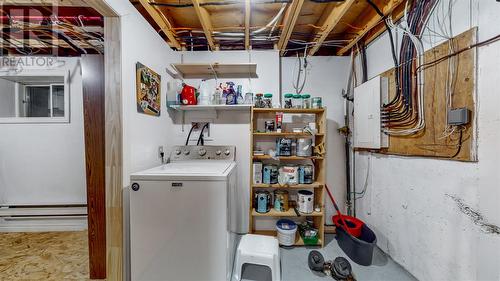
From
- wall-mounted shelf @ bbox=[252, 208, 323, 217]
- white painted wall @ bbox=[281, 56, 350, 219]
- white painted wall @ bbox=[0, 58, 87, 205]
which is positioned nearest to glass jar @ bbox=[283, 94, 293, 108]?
white painted wall @ bbox=[281, 56, 350, 219]

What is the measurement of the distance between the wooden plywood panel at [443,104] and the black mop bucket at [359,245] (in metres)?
0.92

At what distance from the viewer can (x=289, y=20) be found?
1793 millimetres

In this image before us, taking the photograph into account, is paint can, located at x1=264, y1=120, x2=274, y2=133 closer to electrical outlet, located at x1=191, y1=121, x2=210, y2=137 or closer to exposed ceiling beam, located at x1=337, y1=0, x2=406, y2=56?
electrical outlet, located at x1=191, y1=121, x2=210, y2=137

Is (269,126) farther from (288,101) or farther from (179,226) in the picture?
(179,226)

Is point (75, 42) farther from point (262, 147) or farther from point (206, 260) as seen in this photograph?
point (206, 260)

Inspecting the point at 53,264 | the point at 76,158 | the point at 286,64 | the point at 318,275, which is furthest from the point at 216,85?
the point at 53,264

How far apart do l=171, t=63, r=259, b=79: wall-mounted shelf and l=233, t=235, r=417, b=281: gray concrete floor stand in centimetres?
209

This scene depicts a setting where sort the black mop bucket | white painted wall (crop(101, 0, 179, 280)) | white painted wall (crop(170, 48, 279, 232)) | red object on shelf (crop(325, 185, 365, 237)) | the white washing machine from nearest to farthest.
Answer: the white washing machine
white painted wall (crop(101, 0, 179, 280))
the black mop bucket
red object on shelf (crop(325, 185, 365, 237))
white painted wall (crop(170, 48, 279, 232))

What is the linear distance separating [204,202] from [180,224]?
23 centimetres

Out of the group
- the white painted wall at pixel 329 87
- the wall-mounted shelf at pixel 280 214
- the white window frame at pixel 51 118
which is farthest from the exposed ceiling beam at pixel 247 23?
the white window frame at pixel 51 118

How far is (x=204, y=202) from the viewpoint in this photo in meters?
1.36

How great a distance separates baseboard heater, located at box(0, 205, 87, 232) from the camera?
2.50m

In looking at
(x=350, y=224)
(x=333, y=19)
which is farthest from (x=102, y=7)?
(x=350, y=224)

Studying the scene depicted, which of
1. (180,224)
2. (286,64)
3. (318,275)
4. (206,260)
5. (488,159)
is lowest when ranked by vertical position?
(318,275)
